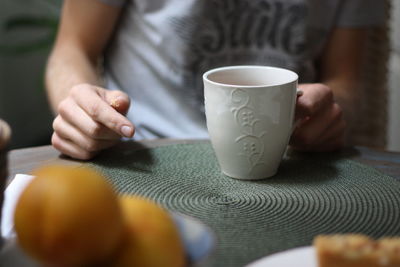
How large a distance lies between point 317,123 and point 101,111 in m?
0.28

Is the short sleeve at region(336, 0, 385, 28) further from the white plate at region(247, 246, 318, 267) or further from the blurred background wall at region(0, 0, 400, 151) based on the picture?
the blurred background wall at region(0, 0, 400, 151)

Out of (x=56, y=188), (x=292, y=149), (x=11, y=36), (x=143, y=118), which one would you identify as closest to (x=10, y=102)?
(x=11, y=36)

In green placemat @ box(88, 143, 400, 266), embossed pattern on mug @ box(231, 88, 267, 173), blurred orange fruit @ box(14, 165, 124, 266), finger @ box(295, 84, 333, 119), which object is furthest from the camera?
finger @ box(295, 84, 333, 119)

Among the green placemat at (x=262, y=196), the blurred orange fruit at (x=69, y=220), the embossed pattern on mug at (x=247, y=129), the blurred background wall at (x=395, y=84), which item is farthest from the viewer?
the blurred background wall at (x=395, y=84)

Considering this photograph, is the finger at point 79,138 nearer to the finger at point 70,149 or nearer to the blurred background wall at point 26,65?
the finger at point 70,149

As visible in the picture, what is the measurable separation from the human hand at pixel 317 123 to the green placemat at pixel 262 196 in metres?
0.03

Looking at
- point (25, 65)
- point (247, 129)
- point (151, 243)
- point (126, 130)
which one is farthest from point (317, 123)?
point (25, 65)

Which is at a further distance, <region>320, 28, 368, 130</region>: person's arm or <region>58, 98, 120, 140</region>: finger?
<region>320, 28, 368, 130</region>: person's arm

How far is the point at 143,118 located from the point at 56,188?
2.25ft

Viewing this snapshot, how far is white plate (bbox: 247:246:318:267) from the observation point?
447 millimetres

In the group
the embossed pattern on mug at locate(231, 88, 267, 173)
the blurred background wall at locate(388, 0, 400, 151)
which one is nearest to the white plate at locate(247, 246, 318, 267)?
the embossed pattern on mug at locate(231, 88, 267, 173)

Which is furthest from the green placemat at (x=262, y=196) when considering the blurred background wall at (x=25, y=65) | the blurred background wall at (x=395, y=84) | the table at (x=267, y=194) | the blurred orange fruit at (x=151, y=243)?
the blurred background wall at (x=25, y=65)

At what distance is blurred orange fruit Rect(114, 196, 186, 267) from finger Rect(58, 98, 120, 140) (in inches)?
15.1

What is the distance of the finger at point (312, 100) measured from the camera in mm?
765
